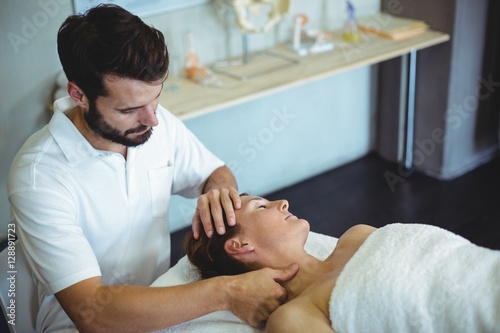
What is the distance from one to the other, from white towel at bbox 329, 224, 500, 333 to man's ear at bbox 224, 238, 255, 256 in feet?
0.88

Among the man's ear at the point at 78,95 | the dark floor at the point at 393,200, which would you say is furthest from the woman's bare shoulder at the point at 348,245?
the dark floor at the point at 393,200

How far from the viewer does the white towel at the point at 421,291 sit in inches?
53.7

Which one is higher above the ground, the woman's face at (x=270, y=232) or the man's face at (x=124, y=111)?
the man's face at (x=124, y=111)

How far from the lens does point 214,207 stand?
1.68 metres

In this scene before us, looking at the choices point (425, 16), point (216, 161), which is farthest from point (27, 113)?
point (425, 16)

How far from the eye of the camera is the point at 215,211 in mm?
1678

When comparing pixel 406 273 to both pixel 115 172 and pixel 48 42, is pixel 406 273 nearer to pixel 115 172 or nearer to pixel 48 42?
pixel 115 172

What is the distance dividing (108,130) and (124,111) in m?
0.07

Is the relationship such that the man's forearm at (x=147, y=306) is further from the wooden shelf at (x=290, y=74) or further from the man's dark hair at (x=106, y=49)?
the wooden shelf at (x=290, y=74)

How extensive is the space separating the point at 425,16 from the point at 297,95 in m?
0.76

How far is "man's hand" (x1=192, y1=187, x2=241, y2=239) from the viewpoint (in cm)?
167

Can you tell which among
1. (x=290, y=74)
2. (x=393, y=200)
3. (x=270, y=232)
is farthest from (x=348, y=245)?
(x=393, y=200)

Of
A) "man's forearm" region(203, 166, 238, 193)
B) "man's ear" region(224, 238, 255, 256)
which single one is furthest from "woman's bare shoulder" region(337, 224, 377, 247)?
"man's forearm" region(203, 166, 238, 193)

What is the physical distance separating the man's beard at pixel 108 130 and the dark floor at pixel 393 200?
1342 mm
